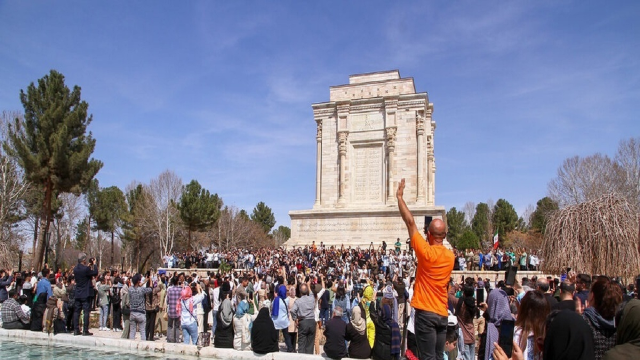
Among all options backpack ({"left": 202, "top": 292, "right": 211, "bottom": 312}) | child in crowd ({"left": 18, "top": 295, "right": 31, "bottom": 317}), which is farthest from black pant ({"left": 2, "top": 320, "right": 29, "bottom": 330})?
backpack ({"left": 202, "top": 292, "right": 211, "bottom": 312})

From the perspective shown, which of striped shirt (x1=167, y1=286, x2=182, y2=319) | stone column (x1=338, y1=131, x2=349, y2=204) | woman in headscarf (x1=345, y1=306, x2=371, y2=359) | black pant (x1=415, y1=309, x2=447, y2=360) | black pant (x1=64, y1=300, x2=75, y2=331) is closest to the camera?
black pant (x1=415, y1=309, x2=447, y2=360)

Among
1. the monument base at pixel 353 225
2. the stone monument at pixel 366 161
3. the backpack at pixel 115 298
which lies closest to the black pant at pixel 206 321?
the backpack at pixel 115 298

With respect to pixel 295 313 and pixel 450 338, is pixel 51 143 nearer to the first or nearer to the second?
pixel 295 313

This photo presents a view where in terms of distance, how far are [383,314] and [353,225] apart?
1031 inches

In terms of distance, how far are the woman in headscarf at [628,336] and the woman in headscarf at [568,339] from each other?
0.17 metres

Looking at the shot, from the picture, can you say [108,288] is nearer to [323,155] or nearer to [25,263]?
[323,155]

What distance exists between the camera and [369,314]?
32.7ft

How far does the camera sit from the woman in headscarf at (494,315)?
7.77 m

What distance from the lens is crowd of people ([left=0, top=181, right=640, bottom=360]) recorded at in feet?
13.6

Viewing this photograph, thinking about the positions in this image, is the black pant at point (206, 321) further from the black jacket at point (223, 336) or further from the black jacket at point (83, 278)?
the black jacket at point (83, 278)

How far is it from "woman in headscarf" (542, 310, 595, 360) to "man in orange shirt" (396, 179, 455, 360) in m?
1.25

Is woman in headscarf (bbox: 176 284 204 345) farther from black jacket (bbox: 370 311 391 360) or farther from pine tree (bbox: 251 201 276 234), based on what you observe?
pine tree (bbox: 251 201 276 234)

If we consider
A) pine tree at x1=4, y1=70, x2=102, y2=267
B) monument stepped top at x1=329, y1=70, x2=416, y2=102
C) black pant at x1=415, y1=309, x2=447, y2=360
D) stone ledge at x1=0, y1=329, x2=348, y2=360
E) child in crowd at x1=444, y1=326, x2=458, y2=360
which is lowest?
stone ledge at x1=0, y1=329, x2=348, y2=360

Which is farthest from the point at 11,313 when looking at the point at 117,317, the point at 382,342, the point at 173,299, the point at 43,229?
the point at 43,229
